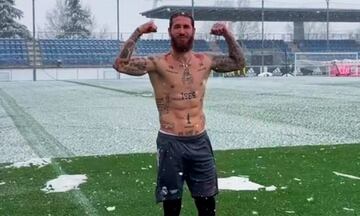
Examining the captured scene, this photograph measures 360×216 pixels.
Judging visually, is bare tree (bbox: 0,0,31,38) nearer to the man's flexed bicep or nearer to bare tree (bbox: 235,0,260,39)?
bare tree (bbox: 235,0,260,39)

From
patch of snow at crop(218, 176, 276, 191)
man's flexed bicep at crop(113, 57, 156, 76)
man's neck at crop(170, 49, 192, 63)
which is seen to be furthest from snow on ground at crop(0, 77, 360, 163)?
man's neck at crop(170, 49, 192, 63)

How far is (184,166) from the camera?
3.93m

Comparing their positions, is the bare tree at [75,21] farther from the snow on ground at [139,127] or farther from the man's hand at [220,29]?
the man's hand at [220,29]

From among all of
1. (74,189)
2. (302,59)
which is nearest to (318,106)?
(74,189)

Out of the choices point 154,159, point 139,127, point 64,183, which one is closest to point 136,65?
point 64,183

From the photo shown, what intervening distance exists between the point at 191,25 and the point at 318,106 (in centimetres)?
1387

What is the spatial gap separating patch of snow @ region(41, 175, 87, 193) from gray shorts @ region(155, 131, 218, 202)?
8.69 feet

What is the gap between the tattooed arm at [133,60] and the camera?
157 inches

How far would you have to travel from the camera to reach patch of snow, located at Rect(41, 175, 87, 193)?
251 inches

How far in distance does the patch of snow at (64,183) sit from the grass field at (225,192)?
0.26ft

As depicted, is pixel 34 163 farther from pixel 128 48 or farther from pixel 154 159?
pixel 128 48

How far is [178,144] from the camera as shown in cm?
389

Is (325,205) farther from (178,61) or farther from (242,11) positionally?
(242,11)

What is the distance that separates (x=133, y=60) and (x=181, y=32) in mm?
380
